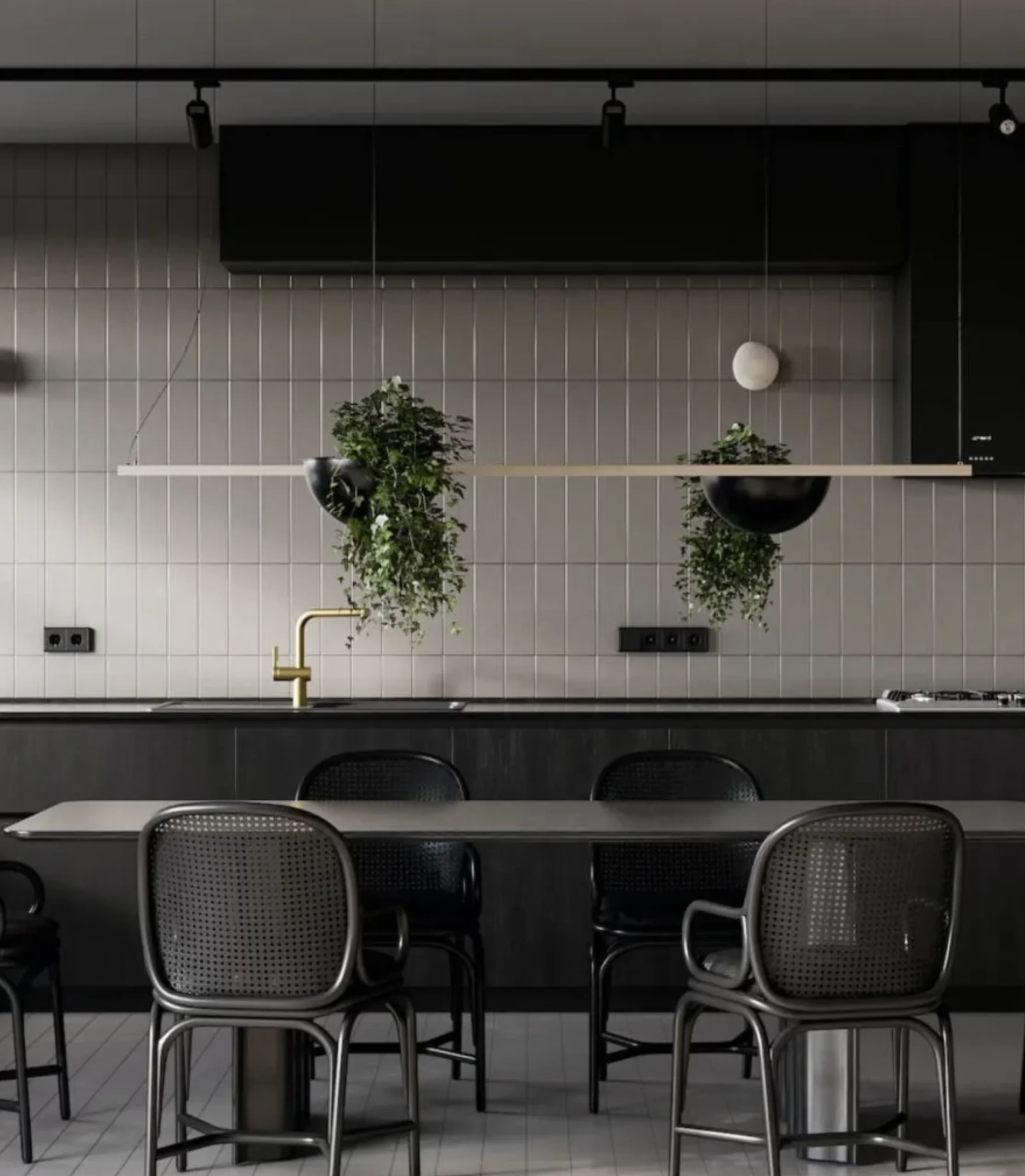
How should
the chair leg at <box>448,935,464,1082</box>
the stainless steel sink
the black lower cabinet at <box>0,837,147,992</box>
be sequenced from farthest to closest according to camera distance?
the stainless steel sink, the black lower cabinet at <box>0,837,147,992</box>, the chair leg at <box>448,935,464,1082</box>

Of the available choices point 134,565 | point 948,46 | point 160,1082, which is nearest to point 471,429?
point 134,565

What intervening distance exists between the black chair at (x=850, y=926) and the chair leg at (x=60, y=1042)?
1632 mm

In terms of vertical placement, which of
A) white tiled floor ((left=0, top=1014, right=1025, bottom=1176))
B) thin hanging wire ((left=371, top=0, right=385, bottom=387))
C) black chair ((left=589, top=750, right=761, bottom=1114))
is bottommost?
white tiled floor ((left=0, top=1014, right=1025, bottom=1176))

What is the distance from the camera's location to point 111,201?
18.0 ft

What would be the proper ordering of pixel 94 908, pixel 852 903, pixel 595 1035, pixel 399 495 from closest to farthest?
pixel 852 903 → pixel 399 495 → pixel 595 1035 → pixel 94 908

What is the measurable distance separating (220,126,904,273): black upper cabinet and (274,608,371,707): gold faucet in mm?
1180

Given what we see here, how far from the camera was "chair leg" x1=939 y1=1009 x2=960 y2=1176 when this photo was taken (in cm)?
298

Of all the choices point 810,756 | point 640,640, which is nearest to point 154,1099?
point 810,756

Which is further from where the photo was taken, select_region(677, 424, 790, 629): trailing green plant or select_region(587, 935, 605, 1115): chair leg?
select_region(677, 424, 790, 629): trailing green plant

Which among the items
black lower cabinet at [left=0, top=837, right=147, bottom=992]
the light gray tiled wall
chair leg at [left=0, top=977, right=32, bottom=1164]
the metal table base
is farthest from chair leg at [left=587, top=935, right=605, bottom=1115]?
the light gray tiled wall

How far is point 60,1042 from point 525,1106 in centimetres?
112

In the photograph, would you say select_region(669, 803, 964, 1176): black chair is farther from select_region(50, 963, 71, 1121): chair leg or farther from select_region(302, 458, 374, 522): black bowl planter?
select_region(50, 963, 71, 1121): chair leg

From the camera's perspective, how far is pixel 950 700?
5.18 meters

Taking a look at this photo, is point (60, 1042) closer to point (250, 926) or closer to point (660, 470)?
point (250, 926)
